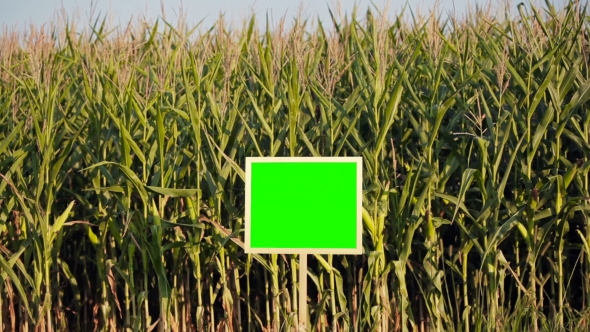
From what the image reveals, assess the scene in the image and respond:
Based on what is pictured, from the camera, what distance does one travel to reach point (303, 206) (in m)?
3.69

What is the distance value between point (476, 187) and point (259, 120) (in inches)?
52.9

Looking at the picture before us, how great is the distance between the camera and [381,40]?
4.71 metres

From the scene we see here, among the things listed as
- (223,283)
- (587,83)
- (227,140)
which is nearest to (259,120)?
(227,140)

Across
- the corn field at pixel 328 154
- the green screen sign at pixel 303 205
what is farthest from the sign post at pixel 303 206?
the corn field at pixel 328 154

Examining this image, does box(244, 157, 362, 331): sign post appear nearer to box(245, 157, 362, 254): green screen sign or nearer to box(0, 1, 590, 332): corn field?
box(245, 157, 362, 254): green screen sign

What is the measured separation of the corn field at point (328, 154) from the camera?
4.54m

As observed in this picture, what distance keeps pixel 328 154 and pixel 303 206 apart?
1071 mm

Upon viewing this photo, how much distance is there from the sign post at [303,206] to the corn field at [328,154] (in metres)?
0.78

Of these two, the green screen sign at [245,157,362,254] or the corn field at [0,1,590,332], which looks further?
the corn field at [0,1,590,332]

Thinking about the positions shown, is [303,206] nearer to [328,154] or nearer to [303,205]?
[303,205]

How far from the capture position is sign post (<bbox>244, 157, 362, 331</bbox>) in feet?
12.0

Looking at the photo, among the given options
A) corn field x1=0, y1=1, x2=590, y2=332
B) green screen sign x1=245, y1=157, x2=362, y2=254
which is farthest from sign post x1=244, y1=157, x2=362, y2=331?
corn field x1=0, y1=1, x2=590, y2=332

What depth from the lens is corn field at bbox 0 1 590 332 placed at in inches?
179

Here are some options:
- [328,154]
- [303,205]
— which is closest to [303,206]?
[303,205]
